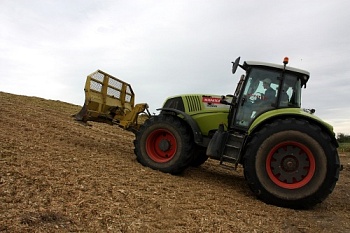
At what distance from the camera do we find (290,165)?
6211 millimetres

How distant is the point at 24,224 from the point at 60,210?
0.53 m

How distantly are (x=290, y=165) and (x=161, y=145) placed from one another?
2.59 metres

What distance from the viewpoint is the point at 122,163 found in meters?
7.23

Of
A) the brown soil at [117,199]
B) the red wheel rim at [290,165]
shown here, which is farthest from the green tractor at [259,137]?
the brown soil at [117,199]

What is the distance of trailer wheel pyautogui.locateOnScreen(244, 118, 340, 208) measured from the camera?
6.00m

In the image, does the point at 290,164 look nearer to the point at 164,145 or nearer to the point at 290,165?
the point at 290,165

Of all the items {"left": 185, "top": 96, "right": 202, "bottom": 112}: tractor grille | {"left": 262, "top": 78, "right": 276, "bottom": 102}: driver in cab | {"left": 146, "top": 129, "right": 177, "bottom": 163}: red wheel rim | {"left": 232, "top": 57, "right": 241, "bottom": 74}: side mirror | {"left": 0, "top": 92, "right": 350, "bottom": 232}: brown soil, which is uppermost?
{"left": 232, "top": 57, "right": 241, "bottom": 74}: side mirror

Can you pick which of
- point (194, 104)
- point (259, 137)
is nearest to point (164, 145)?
point (194, 104)

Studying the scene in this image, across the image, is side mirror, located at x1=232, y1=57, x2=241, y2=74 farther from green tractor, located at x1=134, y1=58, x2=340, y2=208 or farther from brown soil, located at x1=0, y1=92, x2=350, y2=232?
brown soil, located at x1=0, y1=92, x2=350, y2=232

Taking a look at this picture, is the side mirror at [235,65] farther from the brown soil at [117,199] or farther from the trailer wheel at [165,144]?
the brown soil at [117,199]

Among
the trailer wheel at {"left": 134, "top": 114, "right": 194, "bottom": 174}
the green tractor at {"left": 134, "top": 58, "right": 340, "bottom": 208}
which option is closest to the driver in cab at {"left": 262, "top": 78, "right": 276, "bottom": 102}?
the green tractor at {"left": 134, "top": 58, "right": 340, "bottom": 208}

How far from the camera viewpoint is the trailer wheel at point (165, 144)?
288 inches

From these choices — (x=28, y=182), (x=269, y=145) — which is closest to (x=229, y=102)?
(x=269, y=145)

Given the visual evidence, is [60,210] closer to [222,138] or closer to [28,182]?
[28,182]
